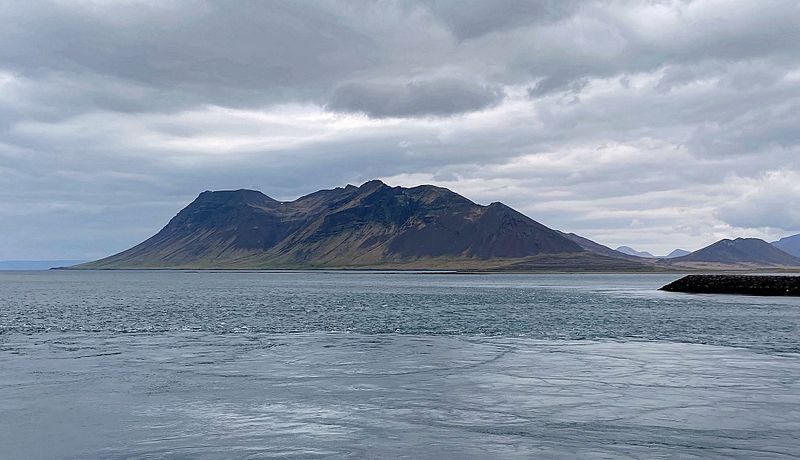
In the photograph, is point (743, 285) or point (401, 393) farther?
point (743, 285)

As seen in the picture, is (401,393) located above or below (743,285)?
below

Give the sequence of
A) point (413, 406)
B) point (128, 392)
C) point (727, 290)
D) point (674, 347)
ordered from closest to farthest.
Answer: point (413, 406) → point (128, 392) → point (674, 347) → point (727, 290)

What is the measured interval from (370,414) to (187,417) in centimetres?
597

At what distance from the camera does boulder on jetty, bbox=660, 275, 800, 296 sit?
11875 centimetres

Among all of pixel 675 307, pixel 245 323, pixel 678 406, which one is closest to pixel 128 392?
pixel 678 406

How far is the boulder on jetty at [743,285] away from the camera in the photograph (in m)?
119

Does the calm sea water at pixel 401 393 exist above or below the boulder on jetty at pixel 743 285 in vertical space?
below

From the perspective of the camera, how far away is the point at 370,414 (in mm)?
23438

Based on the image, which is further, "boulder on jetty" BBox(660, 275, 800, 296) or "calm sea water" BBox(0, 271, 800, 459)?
"boulder on jetty" BBox(660, 275, 800, 296)

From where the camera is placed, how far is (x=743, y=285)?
125375 mm

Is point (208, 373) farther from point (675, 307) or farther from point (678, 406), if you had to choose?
point (675, 307)

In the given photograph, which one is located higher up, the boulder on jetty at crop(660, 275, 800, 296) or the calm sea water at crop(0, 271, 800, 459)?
the boulder on jetty at crop(660, 275, 800, 296)

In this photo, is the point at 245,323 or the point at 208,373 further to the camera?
the point at 245,323

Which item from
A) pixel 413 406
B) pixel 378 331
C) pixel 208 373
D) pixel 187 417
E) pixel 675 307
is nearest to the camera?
pixel 187 417
